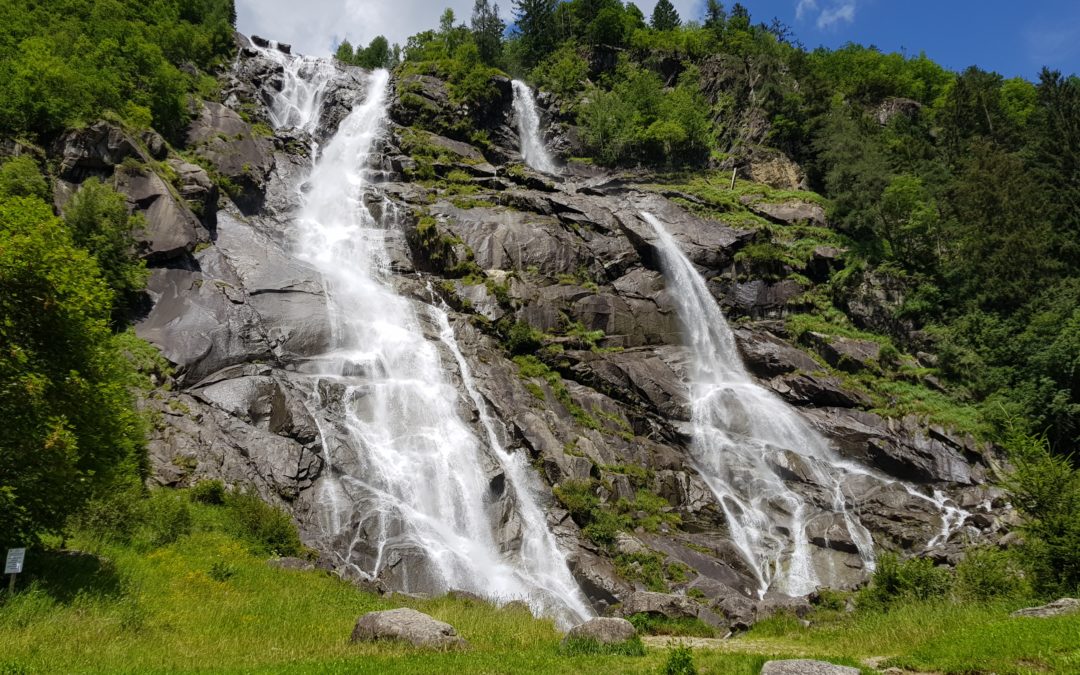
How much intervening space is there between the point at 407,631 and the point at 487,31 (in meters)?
75.1

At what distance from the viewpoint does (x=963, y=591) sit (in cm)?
1535

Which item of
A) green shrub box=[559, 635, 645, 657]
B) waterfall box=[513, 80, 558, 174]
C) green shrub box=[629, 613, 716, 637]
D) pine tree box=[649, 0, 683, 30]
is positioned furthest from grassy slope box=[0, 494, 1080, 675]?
pine tree box=[649, 0, 683, 30]

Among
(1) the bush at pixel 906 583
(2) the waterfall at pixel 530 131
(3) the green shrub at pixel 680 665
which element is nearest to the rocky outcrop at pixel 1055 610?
(1) the bush at pixel 906 583

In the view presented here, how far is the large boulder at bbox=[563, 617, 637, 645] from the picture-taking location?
11.6 m

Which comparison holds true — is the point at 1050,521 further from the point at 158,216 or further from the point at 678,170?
the point at 678,170

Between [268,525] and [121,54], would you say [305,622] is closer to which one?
[268,525]

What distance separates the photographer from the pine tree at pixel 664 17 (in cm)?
8131

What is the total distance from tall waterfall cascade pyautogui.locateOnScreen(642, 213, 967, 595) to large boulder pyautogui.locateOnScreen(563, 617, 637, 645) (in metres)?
12.4

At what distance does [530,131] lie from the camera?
205 ft

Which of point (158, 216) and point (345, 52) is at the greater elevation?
point (345, 52)

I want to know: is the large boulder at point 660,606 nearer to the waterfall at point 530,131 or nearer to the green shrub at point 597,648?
the green shrub at point 597,648

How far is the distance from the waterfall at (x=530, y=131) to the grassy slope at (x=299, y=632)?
46.7 m

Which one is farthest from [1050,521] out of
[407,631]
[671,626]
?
[407,631]

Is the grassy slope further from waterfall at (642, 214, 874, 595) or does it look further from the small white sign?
waterfall at (642, 214, 874, 595)
